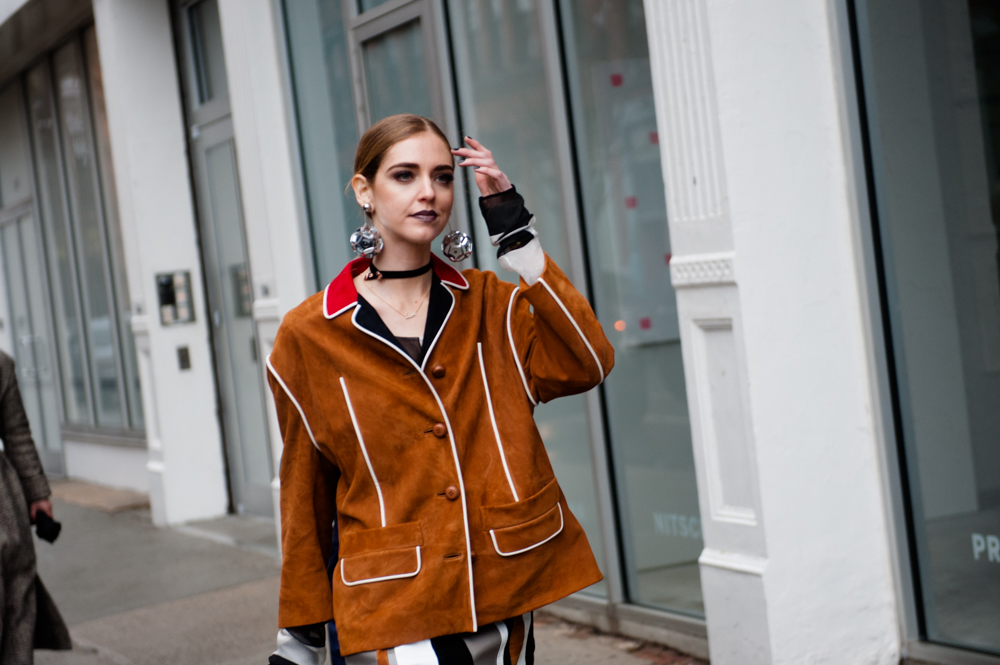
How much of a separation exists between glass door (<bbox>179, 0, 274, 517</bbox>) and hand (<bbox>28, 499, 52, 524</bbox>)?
3925 millimetres

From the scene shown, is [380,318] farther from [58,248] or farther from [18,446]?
[58,248]

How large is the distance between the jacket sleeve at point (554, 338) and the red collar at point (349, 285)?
14 cm

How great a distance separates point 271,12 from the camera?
7027mm

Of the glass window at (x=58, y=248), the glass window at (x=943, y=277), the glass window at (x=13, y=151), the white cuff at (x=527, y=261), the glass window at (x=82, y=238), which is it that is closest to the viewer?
the white cuff at (x=527, y=261)

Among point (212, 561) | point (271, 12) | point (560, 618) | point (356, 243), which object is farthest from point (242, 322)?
point (356, 243)

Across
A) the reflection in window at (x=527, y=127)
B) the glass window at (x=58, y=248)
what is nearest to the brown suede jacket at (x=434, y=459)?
the reflection in window at (x=527, y=127)

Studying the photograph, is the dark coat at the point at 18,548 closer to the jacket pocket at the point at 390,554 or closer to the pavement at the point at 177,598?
the pavement at the point at 177,598

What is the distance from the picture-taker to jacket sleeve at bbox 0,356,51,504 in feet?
14.4

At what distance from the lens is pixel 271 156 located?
6973 millimetres

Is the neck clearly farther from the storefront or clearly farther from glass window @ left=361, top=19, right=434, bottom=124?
glass window @ left=361, top=19, right=434, bottom=124

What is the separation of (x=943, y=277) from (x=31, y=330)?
12.1m

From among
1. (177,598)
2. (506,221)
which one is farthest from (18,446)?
(506,221)

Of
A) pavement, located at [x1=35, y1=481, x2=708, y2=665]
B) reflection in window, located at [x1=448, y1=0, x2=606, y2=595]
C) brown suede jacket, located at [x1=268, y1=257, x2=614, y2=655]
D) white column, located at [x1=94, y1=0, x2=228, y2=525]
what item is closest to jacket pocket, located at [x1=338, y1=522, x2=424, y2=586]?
brown suede jacket, located at [x1=268, y1=257, x2=614, y2=655]

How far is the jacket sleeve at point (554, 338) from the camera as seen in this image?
221cm
